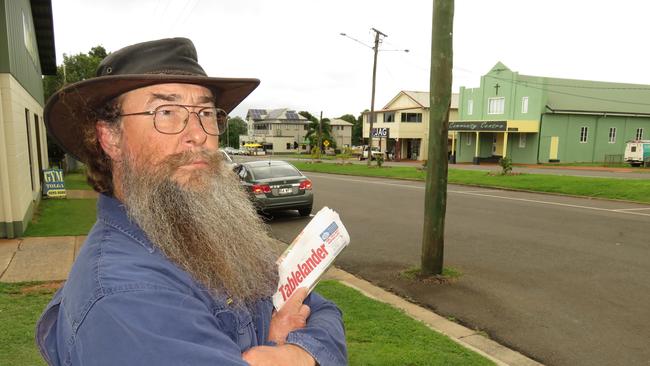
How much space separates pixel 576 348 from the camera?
439cm

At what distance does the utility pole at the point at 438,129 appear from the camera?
5938 millimetres

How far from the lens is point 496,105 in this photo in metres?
41.3

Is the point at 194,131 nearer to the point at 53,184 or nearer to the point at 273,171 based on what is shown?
the point at 273,171

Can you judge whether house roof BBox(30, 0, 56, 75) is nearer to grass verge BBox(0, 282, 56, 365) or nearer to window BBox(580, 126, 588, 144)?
grass verge BBox(0, 282, 56, 365)

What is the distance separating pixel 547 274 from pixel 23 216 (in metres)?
9.99

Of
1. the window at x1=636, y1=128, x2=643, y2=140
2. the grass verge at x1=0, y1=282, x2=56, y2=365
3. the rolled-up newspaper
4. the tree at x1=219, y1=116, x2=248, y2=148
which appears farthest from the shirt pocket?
the tree at x1=219, y1=116, x2=248, y2=148

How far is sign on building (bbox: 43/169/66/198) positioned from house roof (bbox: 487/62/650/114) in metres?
36.2

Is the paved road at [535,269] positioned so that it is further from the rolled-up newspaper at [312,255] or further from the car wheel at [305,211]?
the rolled-up newspaper at [312,255]

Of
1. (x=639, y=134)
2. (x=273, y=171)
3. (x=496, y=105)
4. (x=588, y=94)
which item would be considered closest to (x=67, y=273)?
(x=273, y=171)

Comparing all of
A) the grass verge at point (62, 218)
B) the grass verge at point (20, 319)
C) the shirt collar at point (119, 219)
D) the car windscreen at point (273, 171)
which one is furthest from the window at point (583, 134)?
the shirt collar at point (119, 219)

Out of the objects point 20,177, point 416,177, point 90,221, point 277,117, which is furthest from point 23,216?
point 277,117

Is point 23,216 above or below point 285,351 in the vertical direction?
below

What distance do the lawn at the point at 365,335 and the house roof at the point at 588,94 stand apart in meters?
37.9

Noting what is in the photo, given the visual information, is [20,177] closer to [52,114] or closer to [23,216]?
[23,216]
